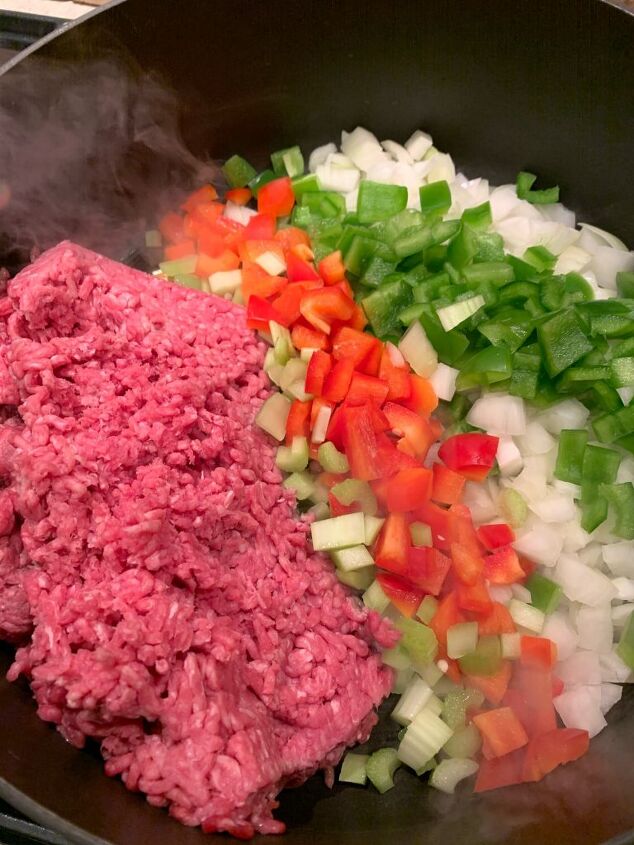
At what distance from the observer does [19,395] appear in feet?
6.95

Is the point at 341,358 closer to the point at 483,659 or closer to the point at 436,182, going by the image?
the point at 436,182

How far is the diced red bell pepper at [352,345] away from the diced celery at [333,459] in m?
0.31

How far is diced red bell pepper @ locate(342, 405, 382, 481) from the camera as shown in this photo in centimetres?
224

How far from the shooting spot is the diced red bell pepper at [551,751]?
7.01ft

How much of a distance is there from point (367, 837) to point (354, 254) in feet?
6.29

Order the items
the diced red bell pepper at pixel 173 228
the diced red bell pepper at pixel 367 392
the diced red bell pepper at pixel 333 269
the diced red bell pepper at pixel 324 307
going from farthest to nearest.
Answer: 1. the diced red bell pepper at pixel 173 228
2. the diced red bell pepper at pixel 333 269
3. the diced red bell pepper at pixel 324 307
4. the diced red bell pepper at pixel 367 392

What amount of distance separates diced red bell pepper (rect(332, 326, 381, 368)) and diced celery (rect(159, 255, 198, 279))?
0.74 m

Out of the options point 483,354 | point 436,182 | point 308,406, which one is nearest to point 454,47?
point 436,182

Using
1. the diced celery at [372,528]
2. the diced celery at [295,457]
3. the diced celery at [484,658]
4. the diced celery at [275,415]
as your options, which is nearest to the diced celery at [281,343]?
the diced celery at [275,415]

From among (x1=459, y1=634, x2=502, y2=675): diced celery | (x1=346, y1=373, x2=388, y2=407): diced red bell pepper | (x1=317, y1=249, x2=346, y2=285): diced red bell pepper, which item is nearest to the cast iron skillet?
(x1=459, y1=634, x2=502, y2=675): diced celery

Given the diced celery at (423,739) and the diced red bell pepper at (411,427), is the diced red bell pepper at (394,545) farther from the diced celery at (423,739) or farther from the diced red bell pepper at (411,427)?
the diced celery at (423,739)

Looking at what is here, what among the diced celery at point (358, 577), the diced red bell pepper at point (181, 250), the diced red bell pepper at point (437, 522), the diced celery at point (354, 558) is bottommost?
the diced celery at point (358, 577)

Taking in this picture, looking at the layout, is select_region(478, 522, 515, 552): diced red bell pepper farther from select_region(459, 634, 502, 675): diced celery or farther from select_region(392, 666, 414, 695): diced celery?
select_region(392, 666, 414, 695): diced celery

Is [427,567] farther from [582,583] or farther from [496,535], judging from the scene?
[582,583]
